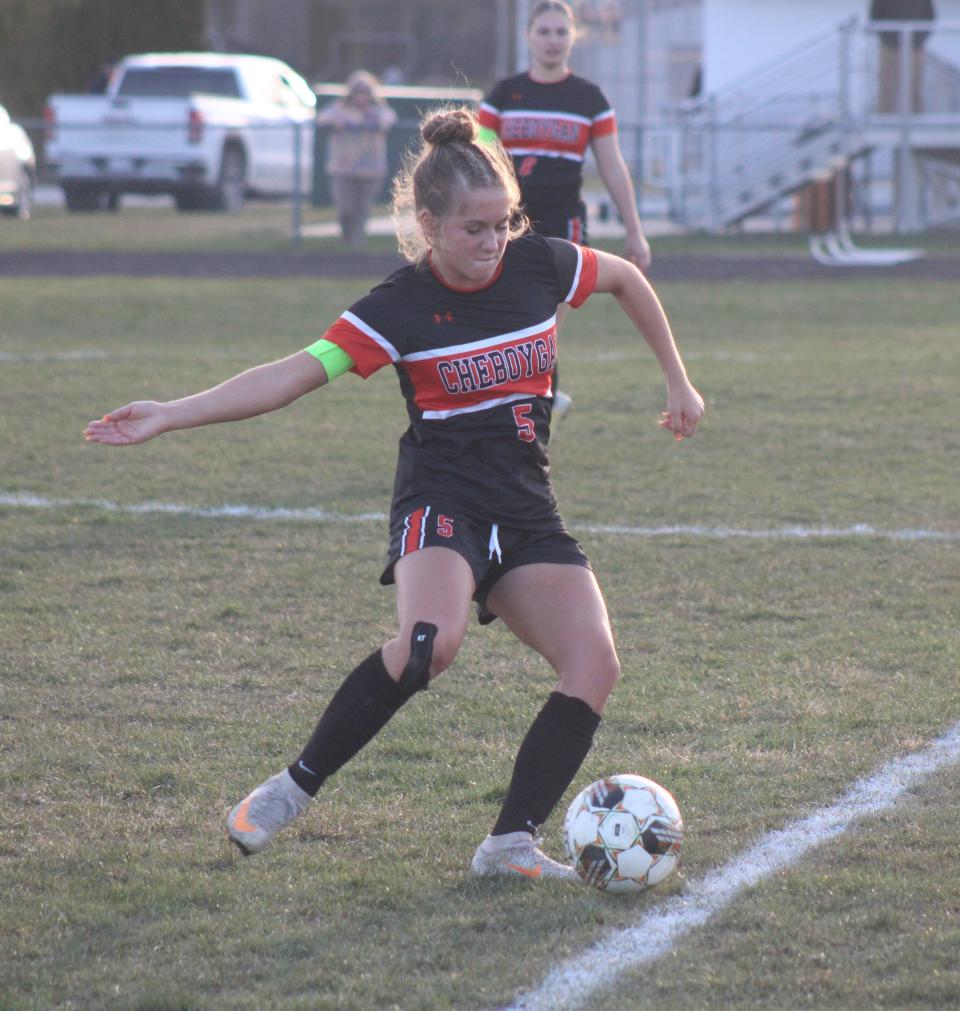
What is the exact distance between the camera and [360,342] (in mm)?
3484

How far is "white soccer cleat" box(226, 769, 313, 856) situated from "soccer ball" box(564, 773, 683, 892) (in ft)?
1.92

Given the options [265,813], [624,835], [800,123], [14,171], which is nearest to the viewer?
[624,835]

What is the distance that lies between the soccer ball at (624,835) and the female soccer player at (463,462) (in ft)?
0.25

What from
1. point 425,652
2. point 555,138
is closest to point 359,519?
point 555,138

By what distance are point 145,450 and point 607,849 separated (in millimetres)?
5416

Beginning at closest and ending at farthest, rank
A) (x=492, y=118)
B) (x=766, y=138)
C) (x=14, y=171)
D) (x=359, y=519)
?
(x=359, y=519), (x=492, y=118), (x=766, y=138), (x=14, y=171)

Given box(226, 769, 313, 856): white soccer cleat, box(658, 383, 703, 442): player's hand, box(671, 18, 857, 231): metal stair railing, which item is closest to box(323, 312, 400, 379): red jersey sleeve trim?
box(658, 383, 703, 442): player's hand

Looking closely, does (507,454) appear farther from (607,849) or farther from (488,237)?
(607,849)

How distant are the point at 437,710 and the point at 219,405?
1.34 metres

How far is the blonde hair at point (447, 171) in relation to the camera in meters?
3.38

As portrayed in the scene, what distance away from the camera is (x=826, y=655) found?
4.75m

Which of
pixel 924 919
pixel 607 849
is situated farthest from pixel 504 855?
pixel 924 919

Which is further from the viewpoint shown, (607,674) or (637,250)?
(637,250)

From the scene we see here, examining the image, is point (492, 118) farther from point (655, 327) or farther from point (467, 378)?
point (467, 378)
